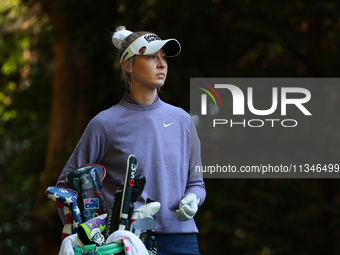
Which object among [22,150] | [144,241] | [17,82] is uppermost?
[17,82]

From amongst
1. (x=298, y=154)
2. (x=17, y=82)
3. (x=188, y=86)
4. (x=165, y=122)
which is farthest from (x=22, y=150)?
(x=165, y=122)

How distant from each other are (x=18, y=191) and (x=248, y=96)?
305cm

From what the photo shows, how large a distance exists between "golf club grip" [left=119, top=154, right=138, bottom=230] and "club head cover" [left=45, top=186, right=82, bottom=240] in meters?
0.18

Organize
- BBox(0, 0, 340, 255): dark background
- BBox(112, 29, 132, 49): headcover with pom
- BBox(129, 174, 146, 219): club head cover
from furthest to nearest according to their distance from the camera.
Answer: BBox(0, 0, 340, 255): dark background → BBox(112, 29, 132, 49): headcover with pom → BBox(129, 174, 146, 219): club head cover

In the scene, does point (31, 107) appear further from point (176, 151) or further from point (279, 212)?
point (176, 151)

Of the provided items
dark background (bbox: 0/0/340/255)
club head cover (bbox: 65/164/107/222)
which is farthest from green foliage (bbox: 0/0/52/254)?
club head cover (bbox: 65/164/107/222)

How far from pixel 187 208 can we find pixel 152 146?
0.96 ft

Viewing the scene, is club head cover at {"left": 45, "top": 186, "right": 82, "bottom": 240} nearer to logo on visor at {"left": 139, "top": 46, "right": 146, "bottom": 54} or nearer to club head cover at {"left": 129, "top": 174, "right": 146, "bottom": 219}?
club head cover at {"left": 129, "top": 174, "right": 146, "bottom": 219}

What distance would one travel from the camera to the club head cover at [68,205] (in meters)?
2.31

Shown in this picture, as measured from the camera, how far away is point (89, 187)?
2.29 m

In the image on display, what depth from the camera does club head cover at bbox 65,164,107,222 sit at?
2.28 m

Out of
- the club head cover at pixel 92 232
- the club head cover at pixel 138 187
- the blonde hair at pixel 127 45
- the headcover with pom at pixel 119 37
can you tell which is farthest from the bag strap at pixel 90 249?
the headcover with pom at pixel 119 37

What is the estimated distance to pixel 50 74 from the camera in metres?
8.13

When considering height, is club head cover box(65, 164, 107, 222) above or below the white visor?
below
